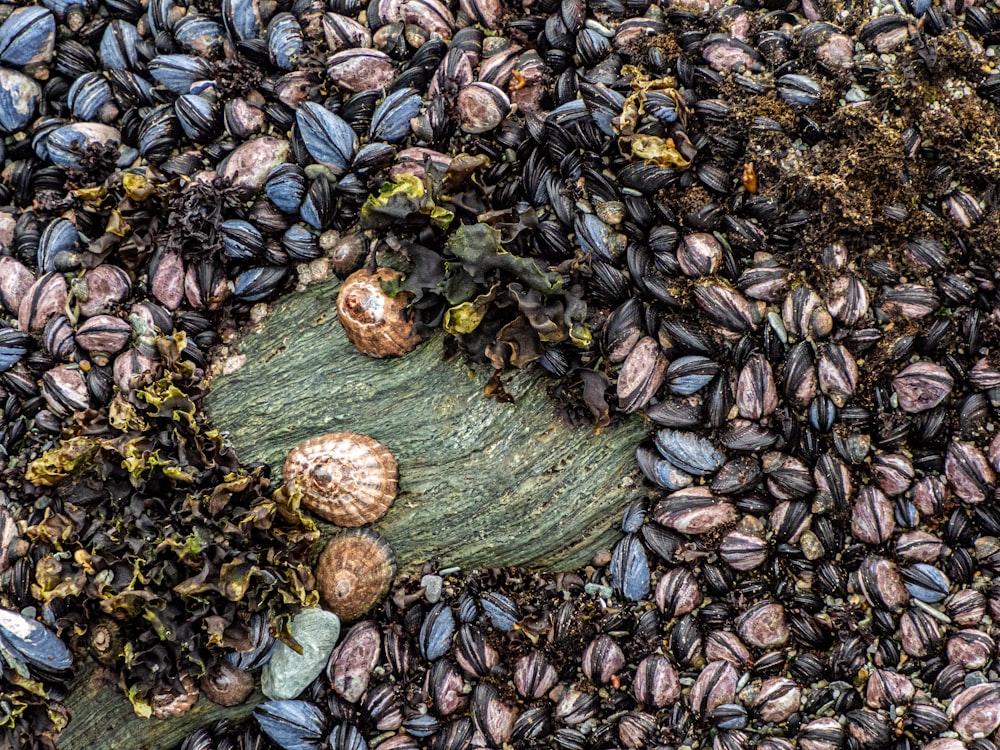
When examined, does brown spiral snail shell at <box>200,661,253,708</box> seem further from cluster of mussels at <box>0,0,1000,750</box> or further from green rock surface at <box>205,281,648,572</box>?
green rock surface at <box>205,281,648,572</box>

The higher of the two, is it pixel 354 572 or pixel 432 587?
pixel 354 572

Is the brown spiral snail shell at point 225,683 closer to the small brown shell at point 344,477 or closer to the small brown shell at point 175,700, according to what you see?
the small brown shell at point 175,700

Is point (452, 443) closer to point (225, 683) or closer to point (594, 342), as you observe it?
point (594, 342)

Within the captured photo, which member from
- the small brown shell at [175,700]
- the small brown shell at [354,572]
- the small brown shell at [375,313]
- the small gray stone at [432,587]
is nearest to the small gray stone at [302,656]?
the small brown shell at [354,572]

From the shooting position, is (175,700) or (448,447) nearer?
(175,700)

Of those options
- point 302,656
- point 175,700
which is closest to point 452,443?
point 302,656

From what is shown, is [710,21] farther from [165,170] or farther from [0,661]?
[0,661]
